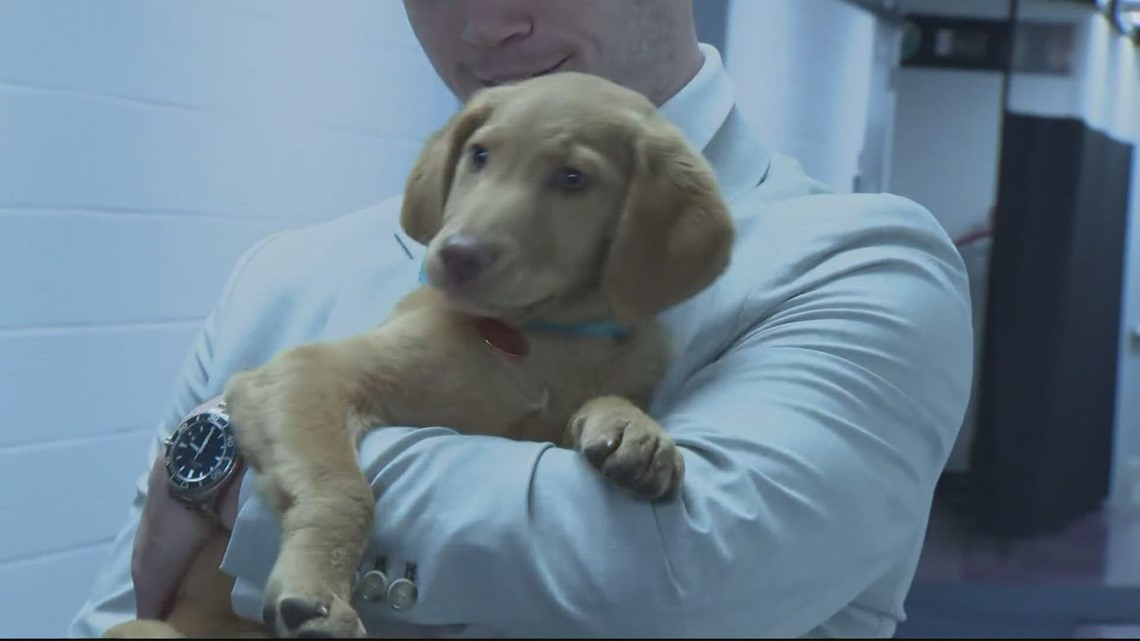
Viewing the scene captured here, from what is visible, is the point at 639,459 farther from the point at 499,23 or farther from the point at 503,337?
the point at 499,23

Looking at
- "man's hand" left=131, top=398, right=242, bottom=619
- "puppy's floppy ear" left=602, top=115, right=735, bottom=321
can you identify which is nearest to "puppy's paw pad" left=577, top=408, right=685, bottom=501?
"puppy's floppy ear" left=602, top=115, right=735, bottom=321

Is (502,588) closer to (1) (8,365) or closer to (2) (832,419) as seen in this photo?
(2) (832,419)

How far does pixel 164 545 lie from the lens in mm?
1089

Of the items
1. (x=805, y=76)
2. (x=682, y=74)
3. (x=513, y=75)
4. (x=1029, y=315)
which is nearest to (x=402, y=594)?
(x=513, y=75)

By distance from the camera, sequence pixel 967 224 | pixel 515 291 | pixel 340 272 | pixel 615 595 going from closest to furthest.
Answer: pixel 615 595 → pixel 515 291 → pixel 340 272 → pixel 967 224

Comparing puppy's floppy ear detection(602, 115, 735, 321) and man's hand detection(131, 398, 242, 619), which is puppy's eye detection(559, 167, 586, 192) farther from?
man's hand detection(131, 398, 242, 619)

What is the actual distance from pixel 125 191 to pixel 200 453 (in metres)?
1.17

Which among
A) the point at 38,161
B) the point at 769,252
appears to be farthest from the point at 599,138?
the point at 38,161

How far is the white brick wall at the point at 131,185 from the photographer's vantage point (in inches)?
77.1

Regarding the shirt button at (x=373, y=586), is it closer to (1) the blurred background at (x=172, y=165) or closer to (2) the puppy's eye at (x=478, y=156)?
(2) the puppy's eye at (x=478, y=156)

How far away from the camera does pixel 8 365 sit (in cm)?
196

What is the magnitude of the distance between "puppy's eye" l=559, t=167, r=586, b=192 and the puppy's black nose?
0.10 metres

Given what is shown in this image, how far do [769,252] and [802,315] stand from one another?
3.4 inches

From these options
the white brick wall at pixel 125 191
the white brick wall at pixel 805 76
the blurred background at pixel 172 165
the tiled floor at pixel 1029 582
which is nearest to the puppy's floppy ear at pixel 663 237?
the blurred background at pixel 172 165
